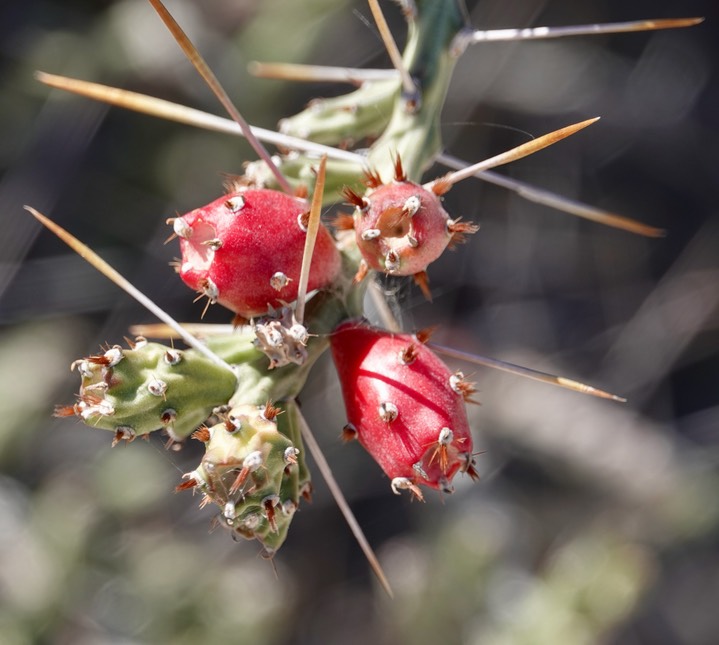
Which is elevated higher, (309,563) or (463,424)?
(463,424)

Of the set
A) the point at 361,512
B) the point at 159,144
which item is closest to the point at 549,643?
the point at 361,512

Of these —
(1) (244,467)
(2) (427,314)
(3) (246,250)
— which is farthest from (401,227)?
(2) (427,314)

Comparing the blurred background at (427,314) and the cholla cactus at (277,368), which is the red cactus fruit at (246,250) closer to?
the cholla cactus at (277,368)

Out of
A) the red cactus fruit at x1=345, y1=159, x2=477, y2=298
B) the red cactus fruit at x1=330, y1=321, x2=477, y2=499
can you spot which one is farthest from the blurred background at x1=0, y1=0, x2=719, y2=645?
the red cactus fruit at x1=345, y1=159, x2=477, y2=298

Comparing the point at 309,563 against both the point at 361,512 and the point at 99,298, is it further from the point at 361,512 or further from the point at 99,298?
the point at 99,298

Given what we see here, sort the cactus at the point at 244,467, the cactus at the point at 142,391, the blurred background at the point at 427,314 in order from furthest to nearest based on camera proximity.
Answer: the blurred background at the point at 427,314, the cactus at the point at 142,391, the cactus at the point at 244,467

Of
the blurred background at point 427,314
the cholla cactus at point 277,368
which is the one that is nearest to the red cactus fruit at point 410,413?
the cholla cactus at point 277,368
